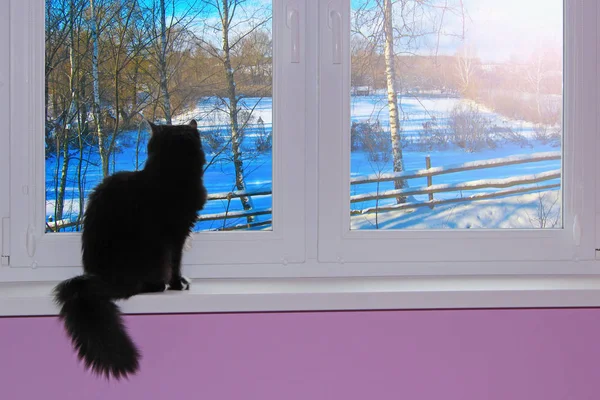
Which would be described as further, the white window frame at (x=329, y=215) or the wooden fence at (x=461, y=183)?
the wooden fence at (x=461, y=183)

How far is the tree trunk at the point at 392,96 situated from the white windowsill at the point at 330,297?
342mm

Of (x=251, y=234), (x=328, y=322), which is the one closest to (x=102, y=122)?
(x=251, y=234)

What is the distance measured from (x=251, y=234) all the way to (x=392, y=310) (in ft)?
1.45

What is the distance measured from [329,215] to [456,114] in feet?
1.53

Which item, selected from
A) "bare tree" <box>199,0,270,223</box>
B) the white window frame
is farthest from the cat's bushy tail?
"bare tree" <box>199,0,270,223</box>

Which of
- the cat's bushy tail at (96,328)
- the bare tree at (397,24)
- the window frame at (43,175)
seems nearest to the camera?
the cat's bushy tail at (96,328)

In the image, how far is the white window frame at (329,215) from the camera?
162 cm

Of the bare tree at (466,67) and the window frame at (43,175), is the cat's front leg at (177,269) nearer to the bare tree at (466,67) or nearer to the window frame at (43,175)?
the window frame at (43,175)

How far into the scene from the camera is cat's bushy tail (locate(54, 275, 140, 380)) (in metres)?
1.26

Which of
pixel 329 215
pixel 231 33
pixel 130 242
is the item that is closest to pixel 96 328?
pixel 130 242

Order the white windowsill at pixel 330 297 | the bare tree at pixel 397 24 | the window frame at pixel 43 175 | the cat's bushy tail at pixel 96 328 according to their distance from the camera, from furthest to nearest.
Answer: the bare tree at pixel 397 24
the window frame at pixel 43 175
the white windowsill at pixel 330 297
the cat's bushy tail at pixel 96 328

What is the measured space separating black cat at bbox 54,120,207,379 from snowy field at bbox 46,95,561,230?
0.67 ft

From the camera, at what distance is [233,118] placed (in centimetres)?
171

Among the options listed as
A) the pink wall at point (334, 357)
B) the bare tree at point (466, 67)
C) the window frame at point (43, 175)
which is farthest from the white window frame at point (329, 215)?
the bare tree at point (466, 67)
